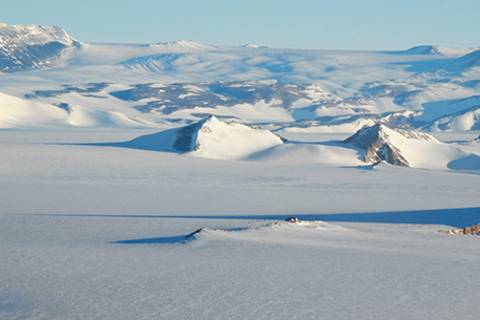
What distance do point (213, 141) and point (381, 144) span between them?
948cm

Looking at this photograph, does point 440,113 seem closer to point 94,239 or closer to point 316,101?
point 316,101

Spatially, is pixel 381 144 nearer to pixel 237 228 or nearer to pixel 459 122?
pixel 237 228

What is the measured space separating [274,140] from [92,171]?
1732 centimetres

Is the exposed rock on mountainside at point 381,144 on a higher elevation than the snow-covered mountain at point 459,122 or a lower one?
lower

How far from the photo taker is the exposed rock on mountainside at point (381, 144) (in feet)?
165

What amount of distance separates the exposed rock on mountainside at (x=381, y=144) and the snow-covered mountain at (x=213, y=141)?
5.14m

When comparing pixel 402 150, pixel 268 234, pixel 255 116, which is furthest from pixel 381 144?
pixel 255 116

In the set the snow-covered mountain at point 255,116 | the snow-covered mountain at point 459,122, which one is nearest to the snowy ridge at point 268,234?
the snow-covered mountain at point 255,116

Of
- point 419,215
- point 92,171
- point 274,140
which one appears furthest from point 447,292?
point 274,140

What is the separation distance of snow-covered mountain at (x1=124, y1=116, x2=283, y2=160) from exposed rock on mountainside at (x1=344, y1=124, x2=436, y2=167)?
5.14 meters

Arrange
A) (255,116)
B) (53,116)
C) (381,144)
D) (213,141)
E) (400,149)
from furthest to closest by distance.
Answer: (255,116), (53,116), (400,149), (213,141), (381,144)

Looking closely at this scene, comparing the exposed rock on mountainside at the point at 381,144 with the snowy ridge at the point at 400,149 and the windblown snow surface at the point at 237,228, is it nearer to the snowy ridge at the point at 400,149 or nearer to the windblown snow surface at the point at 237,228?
the snowy ridge at the point at 400,149

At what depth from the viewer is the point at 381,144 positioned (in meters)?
51.3

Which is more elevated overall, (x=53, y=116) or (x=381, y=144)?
(x=53, y=116)
